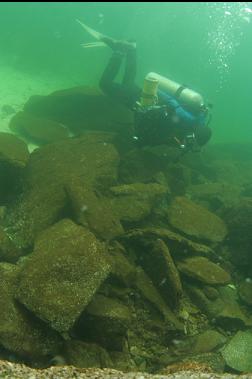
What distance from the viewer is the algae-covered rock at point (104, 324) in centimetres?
464

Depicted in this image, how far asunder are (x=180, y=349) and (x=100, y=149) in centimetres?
519

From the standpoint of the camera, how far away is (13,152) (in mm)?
7730

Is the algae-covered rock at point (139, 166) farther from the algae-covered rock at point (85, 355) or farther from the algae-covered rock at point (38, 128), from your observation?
the algae-covered rock at point (85, 355)

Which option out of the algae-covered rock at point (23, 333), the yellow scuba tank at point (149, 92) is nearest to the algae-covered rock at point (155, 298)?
the algae-covered rock at point (23, 333)

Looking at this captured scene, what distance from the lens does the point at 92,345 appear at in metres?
4.49

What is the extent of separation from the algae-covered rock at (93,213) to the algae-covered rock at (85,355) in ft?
6.40

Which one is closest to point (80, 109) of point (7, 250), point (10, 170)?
point (10, 170)

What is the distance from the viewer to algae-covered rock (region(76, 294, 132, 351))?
4.64 metres

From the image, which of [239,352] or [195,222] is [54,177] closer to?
[195,222]

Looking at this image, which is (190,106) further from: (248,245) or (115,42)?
(115,42)

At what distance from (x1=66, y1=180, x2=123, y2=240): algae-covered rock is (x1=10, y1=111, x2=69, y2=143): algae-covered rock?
4852mm

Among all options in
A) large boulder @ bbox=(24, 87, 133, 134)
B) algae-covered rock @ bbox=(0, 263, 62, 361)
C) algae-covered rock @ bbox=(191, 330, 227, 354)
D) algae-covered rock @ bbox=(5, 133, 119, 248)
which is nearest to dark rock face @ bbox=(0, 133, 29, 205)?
algae-covered rock @ bbox=(5, 133, 119, 248)

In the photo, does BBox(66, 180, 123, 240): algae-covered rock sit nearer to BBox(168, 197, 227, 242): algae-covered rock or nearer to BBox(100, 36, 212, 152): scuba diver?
BBox(168, 197, 227, 242): algae-covered rock

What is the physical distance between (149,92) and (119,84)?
16.4 ft
